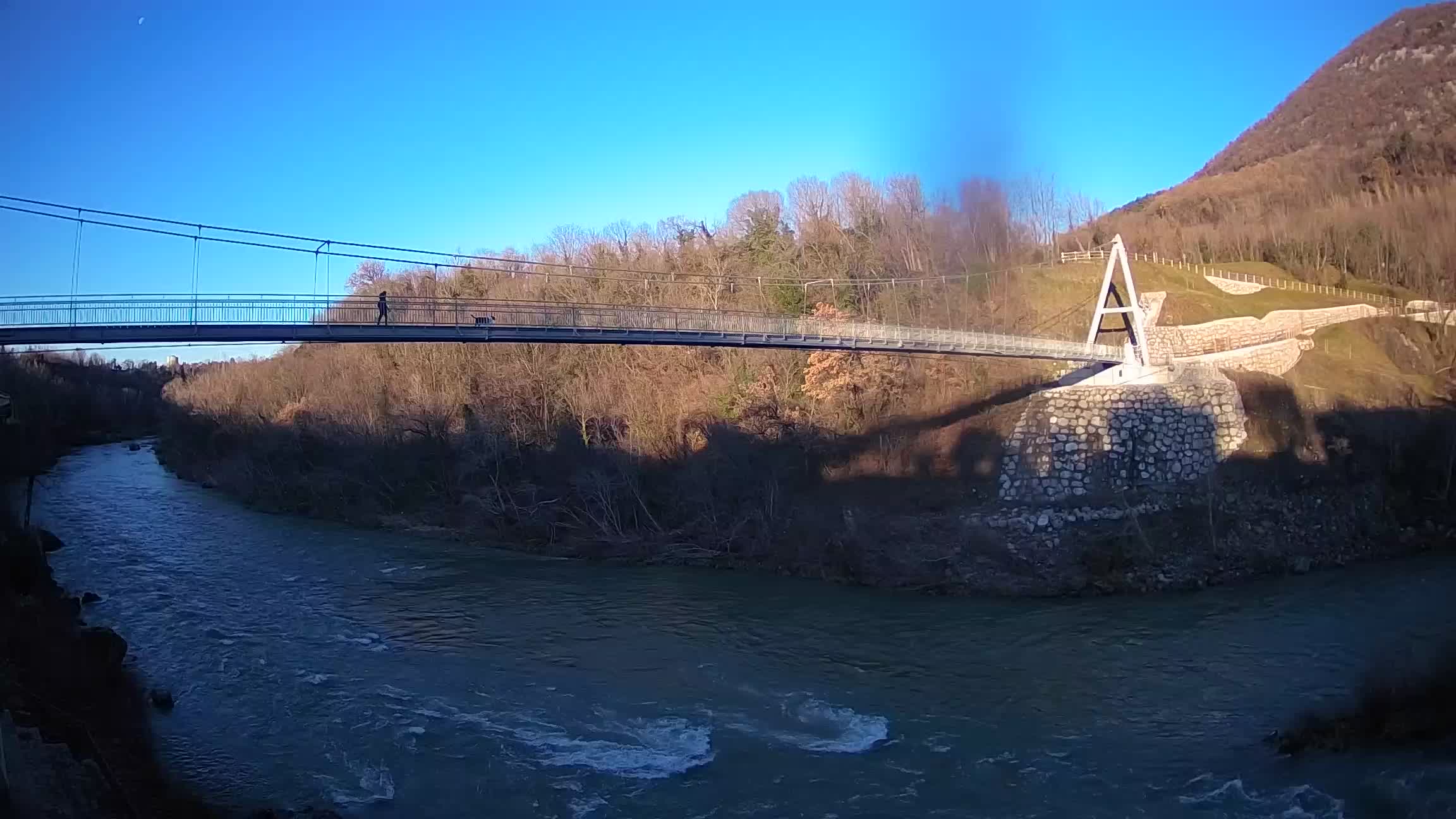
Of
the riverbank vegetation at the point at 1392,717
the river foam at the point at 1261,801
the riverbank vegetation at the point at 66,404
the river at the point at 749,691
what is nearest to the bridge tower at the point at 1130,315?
the river at the point at 749,691

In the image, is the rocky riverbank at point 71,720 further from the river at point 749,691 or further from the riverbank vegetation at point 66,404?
the riverbank vegetation at point 66,404

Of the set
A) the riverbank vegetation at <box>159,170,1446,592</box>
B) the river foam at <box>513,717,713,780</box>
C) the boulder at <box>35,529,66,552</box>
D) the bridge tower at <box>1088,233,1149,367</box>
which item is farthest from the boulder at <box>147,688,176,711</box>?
the bridge tower at <box>1088,233,1149,367</box>

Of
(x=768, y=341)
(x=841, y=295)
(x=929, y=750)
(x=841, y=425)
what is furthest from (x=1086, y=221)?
(x=929, y=750)

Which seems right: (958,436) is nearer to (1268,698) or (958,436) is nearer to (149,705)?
(1268,698)

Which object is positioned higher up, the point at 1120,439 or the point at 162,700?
the point at 1120,439

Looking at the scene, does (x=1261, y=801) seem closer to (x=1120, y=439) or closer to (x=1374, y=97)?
(x=1120, y=439)

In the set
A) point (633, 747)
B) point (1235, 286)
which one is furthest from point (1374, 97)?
point (633, 747)

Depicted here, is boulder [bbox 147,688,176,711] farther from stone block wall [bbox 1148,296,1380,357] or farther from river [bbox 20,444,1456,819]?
stone block wall [bbox 1148,296,1380,357]
